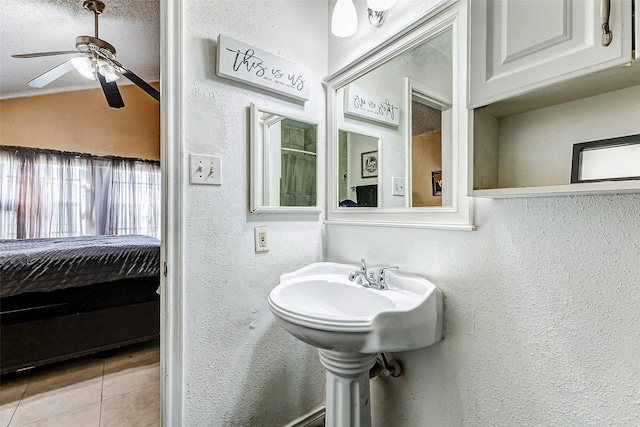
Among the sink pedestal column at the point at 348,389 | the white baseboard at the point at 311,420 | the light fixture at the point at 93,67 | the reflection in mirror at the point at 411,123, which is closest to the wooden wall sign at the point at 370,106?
the reflection in mirror at the point at 411,123

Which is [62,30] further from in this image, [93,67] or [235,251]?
[235,251]

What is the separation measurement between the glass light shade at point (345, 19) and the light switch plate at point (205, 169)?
80 centimetres

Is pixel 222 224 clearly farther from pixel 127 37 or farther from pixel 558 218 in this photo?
pixel 127 37

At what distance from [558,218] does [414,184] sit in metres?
0.49

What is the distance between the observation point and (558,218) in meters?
0.77

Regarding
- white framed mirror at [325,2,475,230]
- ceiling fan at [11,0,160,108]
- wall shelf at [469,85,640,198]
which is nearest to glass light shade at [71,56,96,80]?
ceiling fan at [11,0,160,108]

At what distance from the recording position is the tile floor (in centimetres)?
152

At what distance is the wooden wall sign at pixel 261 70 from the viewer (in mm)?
1168

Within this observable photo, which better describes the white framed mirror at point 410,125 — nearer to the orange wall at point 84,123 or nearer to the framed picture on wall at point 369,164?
the framed picture on wall at point 369,164

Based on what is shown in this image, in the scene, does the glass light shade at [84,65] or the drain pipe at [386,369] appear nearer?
the drain pipe at [386,369]

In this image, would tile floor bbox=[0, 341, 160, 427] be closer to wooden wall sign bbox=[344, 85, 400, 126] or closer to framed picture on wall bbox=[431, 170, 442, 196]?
framed picture on wall bbox=[431, 170, 442, 196]

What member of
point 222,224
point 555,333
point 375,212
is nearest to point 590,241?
point 555,333

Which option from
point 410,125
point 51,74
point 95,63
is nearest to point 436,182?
point 410,125

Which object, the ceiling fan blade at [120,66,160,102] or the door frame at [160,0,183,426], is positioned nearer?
the door frame at [160,0,183,426]
